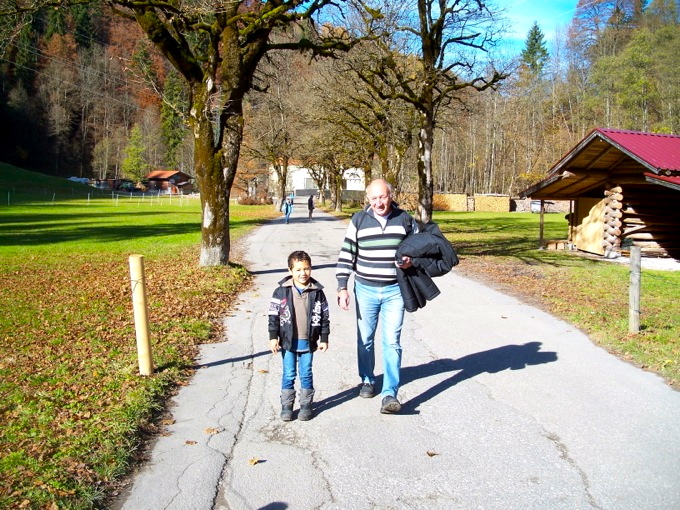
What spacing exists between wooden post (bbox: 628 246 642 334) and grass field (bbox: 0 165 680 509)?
203 mm

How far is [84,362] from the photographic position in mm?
7098

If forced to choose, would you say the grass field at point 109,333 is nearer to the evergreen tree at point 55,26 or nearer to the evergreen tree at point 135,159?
the evergreen tree at point 55,26

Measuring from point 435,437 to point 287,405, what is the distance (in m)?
1.30

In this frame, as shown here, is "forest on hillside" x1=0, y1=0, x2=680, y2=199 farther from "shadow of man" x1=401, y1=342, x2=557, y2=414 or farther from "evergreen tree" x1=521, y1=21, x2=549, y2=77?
"shadow of man" x1=401, y1=342, x2=557, y2=414

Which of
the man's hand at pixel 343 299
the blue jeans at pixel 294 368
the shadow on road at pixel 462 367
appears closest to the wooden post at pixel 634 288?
the shadow on road at pixel 462 367

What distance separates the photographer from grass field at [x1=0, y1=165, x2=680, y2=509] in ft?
14.6

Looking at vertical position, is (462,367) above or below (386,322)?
below

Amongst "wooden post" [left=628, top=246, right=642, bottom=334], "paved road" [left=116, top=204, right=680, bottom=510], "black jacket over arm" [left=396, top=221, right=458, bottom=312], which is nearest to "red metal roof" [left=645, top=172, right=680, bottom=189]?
"wooden post" [left=628, top=246, right=642, bottom=334]

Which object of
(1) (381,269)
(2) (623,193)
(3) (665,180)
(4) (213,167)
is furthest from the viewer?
(2) (623,193)

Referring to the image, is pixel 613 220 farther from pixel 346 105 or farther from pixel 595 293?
pixel 346 105

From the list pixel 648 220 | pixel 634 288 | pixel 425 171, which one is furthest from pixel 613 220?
pixel 634 288

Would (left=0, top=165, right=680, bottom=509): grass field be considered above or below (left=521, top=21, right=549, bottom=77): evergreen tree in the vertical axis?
below

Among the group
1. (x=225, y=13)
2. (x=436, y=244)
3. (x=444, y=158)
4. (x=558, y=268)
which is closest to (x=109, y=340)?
(x=436, y=244)

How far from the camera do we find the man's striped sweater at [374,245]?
18.1ft
